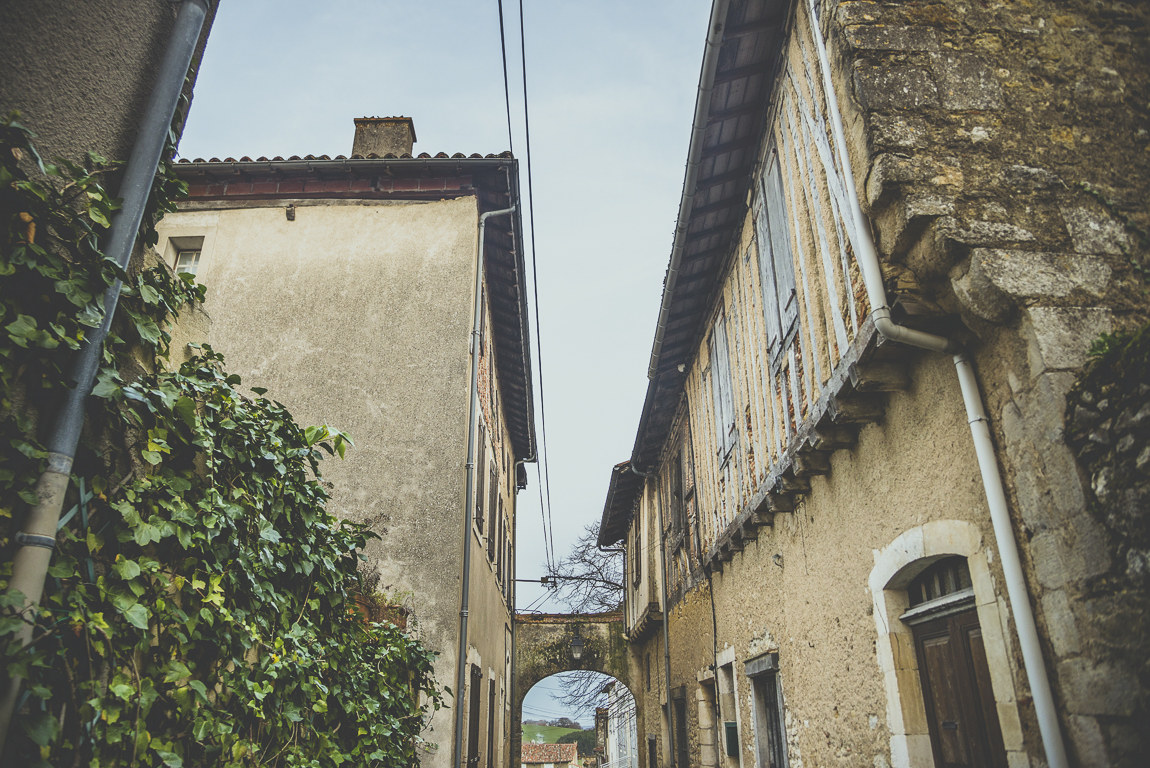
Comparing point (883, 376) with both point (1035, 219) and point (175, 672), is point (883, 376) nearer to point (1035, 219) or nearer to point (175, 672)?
point (1035, 219)

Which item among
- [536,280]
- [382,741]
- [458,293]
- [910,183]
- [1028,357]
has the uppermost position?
[536,280]

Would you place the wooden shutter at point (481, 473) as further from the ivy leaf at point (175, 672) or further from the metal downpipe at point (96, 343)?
the metal downpipe at point (96, 343)

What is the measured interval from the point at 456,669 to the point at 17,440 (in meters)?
5.17

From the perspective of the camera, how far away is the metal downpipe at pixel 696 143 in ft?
15.0

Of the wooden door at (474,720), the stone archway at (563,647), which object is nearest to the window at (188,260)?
the wooden door at (474,720)

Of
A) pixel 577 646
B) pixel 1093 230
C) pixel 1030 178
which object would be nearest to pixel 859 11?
pixel 1030 178

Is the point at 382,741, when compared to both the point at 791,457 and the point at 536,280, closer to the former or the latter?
Answer: the point at 791,457

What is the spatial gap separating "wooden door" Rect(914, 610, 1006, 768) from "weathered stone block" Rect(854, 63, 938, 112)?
2493mm

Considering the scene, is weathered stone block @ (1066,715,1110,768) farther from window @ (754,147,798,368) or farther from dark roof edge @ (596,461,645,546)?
dark roof edge @ (596,461,645,546)

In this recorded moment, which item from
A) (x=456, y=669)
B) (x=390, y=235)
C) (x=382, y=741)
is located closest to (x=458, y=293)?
(x=390, y=235)

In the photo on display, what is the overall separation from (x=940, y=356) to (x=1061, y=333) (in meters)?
0.62

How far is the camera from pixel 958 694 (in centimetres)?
334

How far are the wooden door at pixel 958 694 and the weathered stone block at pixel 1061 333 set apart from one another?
1.32m

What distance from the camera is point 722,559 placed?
24.7ft
